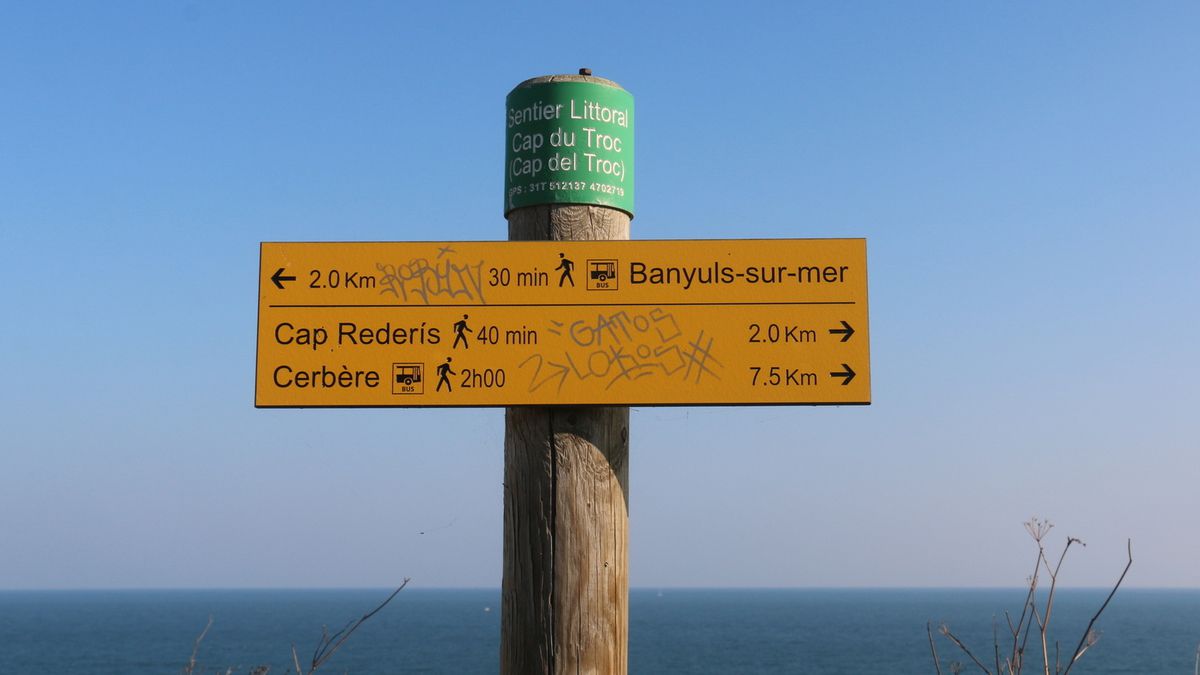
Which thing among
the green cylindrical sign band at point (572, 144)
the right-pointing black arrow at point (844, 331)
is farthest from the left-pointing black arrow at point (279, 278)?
the right-pointing black arrow at point (844, 331)

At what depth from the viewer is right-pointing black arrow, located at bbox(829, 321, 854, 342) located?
3613mm

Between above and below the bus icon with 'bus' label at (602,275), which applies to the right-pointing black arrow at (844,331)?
below

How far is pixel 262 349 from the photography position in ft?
12.0

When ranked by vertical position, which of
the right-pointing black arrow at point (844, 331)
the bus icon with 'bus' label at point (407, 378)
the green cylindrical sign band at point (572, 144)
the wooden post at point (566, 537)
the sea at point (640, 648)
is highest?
the green cylindrical sign band at point (572, 144)

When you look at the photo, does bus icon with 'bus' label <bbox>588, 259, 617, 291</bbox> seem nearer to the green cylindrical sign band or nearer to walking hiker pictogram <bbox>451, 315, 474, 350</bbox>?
the green cylindrical sign band

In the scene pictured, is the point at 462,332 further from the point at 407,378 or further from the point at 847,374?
the point at 847,374

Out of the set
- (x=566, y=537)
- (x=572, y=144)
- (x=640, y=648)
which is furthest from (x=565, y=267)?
(x=640, y=648)

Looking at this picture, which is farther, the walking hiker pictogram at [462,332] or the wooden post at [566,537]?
the walking hiker pictogram at [462,332]

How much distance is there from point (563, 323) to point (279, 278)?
1041mm

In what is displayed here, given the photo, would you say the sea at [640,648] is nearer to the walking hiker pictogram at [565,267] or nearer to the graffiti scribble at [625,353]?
→ the graffiti scribble at [625,353]

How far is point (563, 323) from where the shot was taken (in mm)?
3643

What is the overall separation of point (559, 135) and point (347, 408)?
49.9 inches

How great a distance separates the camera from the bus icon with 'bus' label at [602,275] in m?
3.67

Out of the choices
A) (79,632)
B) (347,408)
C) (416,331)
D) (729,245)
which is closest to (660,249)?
(729,245)
